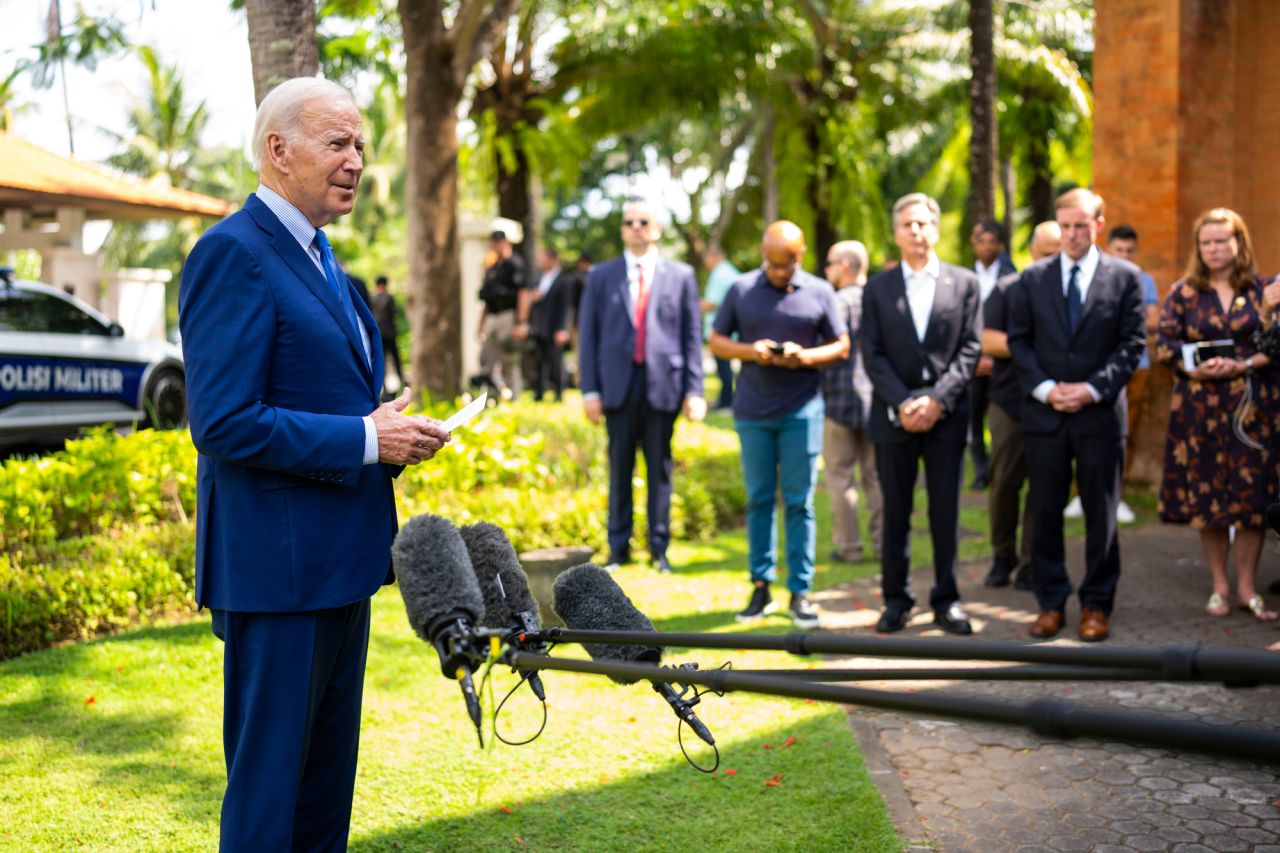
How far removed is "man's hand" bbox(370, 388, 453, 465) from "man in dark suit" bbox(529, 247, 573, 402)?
48.3 feet

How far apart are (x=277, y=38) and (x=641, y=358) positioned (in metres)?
3.12

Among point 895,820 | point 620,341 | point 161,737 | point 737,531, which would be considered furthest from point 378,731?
point 737,531

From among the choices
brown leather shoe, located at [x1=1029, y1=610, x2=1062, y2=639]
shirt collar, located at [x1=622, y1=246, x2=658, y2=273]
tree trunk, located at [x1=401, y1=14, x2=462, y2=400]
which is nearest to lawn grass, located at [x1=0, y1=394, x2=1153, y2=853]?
brown leather shoe, located at [x1=1029, y1=610, x2=1062, y2=639]

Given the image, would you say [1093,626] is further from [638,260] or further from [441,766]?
[638,260]

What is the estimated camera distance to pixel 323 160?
3.08 m

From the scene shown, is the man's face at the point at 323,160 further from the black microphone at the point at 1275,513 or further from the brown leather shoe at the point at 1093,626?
the brown leather shoe at the point at 1093,626

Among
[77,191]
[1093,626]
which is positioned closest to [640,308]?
[1093,626]

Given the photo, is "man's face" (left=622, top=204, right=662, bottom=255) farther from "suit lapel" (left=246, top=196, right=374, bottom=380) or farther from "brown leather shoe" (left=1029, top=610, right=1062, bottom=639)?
"suit lapel" (left=246, top=196, right=374, bottom=380)

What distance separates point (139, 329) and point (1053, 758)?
15.8 meters

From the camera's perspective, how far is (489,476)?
9.49 meters

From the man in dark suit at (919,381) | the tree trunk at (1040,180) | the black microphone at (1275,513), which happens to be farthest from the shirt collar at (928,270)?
the tree trunk at (1040,180)

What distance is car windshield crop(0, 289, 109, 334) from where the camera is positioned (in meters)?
12.2

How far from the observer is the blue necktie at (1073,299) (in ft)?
22.2

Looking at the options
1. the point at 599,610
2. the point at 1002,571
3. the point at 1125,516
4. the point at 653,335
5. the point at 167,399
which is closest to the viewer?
the point at 599,610
